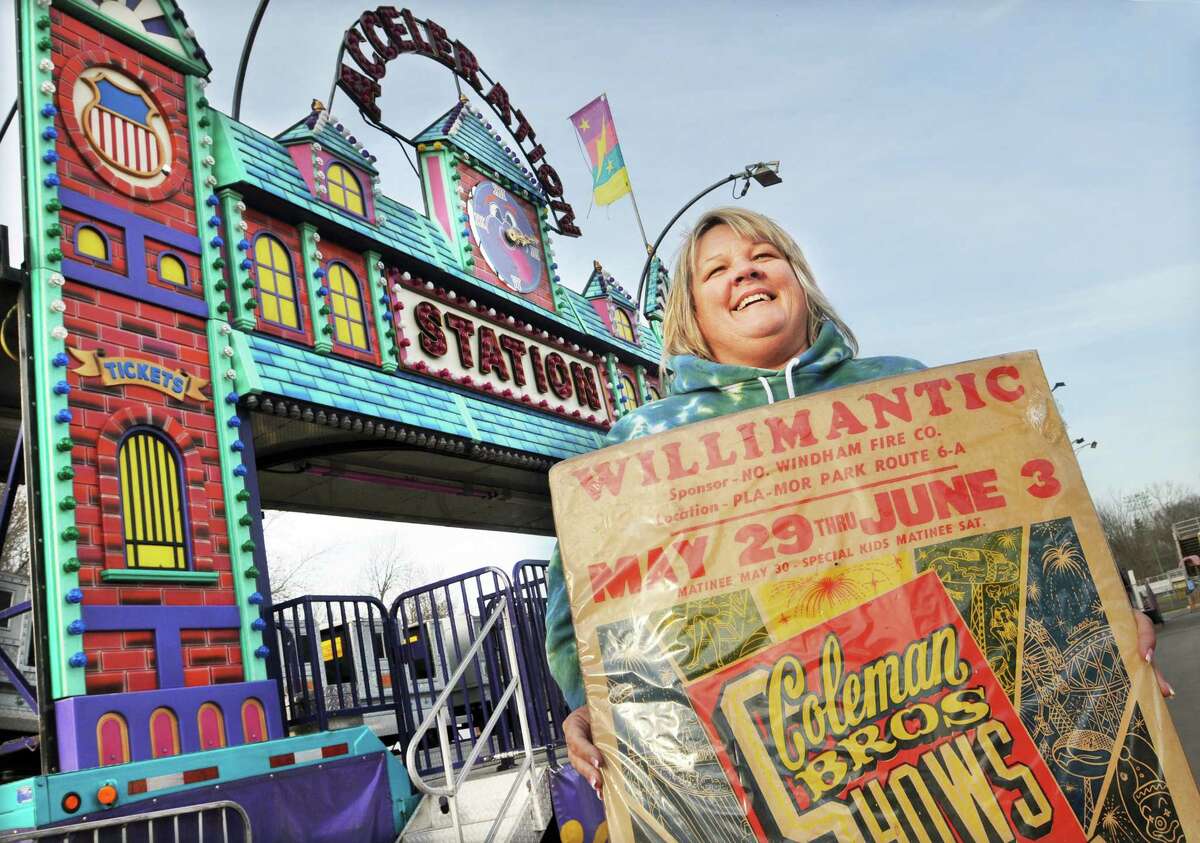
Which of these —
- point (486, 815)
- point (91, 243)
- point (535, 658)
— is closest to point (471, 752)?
point (486, 815)

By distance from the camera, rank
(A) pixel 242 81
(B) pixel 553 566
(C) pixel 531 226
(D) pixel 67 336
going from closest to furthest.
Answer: (B) pixel 553 566 < (D) pixel 67 336 < (A) pixel 242 81 < (C) pixel 531 226

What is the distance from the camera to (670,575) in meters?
1.65

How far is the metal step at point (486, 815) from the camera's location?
17.3 ft

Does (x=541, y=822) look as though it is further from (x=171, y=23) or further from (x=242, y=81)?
(x=242, y=81)

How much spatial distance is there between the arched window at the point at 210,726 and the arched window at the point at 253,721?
143 mm

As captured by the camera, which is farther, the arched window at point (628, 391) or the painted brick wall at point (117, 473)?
the arched window at point (628, 391)

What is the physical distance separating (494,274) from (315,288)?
235 centimetres

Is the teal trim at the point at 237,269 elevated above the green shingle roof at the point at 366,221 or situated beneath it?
situated beneath

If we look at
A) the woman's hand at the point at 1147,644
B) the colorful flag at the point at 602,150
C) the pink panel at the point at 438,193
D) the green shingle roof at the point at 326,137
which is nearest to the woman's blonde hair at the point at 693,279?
the woman's hand at the point at 1147,644

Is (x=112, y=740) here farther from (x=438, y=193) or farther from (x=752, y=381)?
(x=438, y=193)

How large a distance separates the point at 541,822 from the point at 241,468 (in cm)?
268

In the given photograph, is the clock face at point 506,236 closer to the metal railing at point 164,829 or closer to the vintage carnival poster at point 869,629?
the metal railing at point 164,829

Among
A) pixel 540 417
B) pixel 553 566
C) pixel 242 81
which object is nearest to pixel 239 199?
pixel 242 81

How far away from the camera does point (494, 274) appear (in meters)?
9.02
